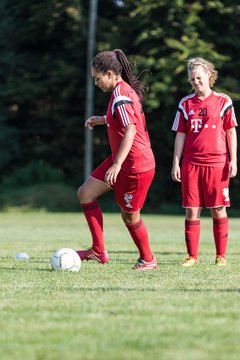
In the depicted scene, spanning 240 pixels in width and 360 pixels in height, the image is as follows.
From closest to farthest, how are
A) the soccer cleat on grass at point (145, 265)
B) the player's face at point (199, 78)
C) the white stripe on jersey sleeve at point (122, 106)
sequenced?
the white stripe on jersey sleeve at point (122, 106), the soccer cleat on grass at point (145, 265), the player's face at point (199, 78)

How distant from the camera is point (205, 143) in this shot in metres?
8.48

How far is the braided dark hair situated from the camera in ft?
25.7

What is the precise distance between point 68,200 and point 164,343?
2656cm

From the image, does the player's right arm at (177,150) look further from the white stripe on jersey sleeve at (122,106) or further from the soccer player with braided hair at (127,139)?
the white stripe on jersey sleeve at (122,106)

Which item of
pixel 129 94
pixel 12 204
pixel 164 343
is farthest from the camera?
pixel 12 204

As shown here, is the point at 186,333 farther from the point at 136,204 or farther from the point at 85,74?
the point at 85,74

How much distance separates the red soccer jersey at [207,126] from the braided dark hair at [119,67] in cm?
63

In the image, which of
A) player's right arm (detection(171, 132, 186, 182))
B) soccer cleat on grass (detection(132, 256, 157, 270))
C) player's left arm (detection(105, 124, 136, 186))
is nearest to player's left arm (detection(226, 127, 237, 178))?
player's right arm (detection(171, 132, 186, 182))

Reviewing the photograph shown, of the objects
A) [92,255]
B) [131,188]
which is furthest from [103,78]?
[92,255]

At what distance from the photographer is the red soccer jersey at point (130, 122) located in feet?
25.2

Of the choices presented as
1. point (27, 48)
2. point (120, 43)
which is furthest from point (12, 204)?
point (27, 48)

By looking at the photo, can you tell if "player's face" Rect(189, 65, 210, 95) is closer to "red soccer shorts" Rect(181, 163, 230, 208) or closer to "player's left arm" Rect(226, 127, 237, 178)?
"player's left arm" Rect(226, 127, 237, 178)

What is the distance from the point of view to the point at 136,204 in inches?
314

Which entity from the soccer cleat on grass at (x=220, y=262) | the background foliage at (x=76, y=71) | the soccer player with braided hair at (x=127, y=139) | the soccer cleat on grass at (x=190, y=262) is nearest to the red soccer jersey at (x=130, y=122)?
the soccer player with braided hair at (x=127, y=139)
